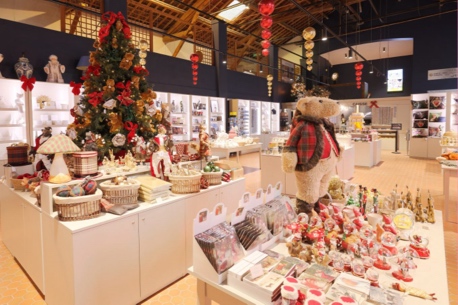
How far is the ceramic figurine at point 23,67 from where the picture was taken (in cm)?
550

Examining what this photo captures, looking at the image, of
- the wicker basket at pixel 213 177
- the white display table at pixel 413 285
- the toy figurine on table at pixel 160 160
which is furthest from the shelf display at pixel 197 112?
the white display table at pixel 413 285

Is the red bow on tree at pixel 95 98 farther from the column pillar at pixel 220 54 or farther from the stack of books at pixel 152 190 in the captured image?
the column pillar at pixel 220 54

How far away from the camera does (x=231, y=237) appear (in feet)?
4.80

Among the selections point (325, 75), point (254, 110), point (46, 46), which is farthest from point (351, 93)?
point (46, 46)

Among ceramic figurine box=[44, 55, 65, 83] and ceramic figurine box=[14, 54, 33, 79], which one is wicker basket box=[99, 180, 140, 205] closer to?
ceramic figurine box=[14, 54, 33, 79]

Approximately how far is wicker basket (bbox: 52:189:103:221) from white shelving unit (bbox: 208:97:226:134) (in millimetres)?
8377

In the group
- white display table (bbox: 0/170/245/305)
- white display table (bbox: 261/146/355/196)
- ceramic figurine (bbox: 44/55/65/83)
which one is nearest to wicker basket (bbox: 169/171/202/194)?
white display table (bbox: 0/170/245/305)

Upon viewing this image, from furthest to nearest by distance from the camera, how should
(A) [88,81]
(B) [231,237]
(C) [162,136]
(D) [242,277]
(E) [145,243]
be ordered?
(A) [88,81], (C) [162,136], (E) [145,243], (B) [231,237], (D) [242,277]

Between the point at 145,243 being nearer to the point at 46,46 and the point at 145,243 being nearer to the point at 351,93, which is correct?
the point at 46,46

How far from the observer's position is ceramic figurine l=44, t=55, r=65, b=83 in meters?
5.97

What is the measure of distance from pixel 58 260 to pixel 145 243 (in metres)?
0.61

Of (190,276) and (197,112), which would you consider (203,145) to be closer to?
(190,276)

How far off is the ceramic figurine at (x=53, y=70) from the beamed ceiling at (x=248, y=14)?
2.46 m

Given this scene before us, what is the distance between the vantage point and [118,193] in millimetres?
2311
